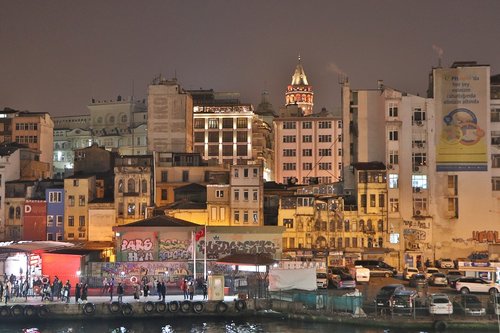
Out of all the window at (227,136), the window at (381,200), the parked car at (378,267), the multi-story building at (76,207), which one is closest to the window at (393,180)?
the window at (381,200)

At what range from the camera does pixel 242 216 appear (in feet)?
260

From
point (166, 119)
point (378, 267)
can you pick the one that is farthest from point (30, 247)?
point (166, 119)

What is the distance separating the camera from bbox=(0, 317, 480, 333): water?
50812 millimetres

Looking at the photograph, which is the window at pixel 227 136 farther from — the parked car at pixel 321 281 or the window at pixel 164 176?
the parked car at pixel 321 281

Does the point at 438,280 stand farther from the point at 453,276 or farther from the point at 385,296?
the point at 385,296

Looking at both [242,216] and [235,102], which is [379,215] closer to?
[242,216]

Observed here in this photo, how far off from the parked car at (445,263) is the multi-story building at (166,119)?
1559 inches

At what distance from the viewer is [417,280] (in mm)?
65188

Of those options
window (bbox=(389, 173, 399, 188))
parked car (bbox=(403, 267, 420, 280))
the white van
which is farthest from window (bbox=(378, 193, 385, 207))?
the white van

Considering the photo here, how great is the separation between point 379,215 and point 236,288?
1020 inches

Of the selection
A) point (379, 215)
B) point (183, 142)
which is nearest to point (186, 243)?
point (379, 215)

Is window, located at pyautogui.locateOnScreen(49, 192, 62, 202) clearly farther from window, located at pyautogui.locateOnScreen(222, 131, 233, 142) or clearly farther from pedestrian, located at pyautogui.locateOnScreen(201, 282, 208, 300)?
window, located at pyautogui.locateOnScreen(222, 131, 233, 142)

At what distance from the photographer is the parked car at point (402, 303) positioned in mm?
51312

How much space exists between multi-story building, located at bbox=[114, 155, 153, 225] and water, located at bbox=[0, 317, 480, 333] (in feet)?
86.1
